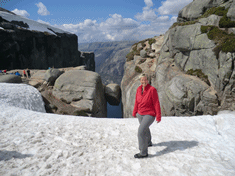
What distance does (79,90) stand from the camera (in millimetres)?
25844

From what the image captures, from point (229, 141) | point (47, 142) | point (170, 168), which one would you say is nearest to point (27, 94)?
point (47, 142)

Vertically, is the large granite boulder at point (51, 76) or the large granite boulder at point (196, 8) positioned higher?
the large granite boulder at point (196, 8)

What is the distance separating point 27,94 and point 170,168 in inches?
763

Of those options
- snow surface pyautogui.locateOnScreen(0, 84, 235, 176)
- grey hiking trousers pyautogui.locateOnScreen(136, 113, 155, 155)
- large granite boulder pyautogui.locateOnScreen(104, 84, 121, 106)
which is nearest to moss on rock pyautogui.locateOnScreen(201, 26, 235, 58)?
snow surface pyautogui.locateOnScreen(0, 84, 235, 176)

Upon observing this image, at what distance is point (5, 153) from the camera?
5656 millimetres

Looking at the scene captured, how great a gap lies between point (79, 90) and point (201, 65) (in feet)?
67.6

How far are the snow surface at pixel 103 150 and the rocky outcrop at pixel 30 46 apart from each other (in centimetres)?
7308

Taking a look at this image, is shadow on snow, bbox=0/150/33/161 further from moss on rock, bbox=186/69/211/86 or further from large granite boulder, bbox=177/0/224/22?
large granite boulder, bbox=177/0/224/22

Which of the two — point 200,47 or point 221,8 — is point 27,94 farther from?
point 221,8

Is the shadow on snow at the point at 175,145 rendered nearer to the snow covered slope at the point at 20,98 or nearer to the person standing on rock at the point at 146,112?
the person standing on rock at the point at 146,112

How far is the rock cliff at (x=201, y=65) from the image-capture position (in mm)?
17047

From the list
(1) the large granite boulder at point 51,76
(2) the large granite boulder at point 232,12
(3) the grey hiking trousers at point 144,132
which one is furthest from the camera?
(1) the large granite boulder at point 51,76

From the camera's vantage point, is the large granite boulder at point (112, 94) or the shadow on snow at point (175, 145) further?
the large granite boulder at point (112, 94)

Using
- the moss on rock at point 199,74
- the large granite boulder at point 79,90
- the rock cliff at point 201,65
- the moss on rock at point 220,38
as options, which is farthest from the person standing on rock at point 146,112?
the large granite boulder at point 79,90
